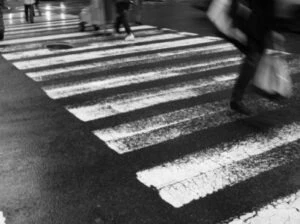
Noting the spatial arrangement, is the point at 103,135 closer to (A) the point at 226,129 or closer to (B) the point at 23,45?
(A) the point at 226,129

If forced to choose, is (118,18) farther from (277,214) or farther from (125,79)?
(277,214)

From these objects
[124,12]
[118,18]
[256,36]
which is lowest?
[118,18]

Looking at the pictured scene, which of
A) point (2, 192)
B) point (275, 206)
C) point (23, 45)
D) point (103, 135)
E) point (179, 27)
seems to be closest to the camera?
point (275, 206)

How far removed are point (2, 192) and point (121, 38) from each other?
26.9ft

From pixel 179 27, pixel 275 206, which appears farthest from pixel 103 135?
pixel 179 27

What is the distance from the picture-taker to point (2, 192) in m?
3.64

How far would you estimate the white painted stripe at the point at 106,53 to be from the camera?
862 cm

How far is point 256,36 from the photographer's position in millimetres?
4934

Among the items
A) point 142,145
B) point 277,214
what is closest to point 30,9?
point 142,145

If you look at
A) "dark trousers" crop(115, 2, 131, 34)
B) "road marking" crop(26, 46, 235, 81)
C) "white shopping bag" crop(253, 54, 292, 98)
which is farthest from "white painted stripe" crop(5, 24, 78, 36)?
"white shopping bag" crop(253, 54, 292, 98)

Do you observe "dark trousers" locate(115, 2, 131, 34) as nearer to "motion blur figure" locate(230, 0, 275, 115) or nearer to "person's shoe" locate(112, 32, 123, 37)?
"person's shoe" locate(112, 32, 123, 37)

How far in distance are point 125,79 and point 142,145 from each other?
2.81m

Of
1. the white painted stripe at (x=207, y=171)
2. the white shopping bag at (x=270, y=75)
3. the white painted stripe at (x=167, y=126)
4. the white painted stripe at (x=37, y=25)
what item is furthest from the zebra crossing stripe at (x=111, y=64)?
the white painted stripe at (x=37, y=25)

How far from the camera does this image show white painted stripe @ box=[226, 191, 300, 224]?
3135mm
